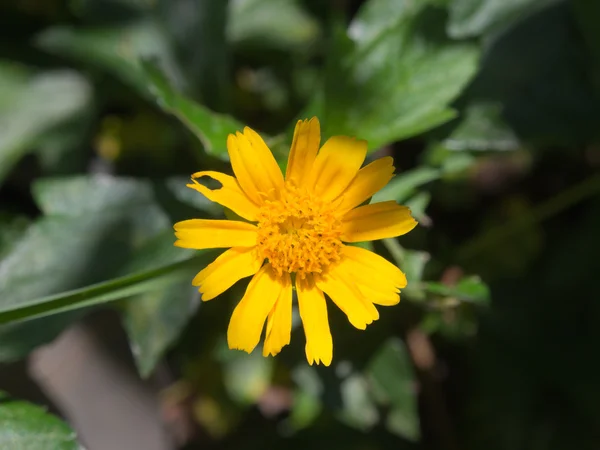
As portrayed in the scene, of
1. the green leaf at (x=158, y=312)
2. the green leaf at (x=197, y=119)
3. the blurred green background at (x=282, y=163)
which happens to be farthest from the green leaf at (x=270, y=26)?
the green leaf at (x=158, y=312)

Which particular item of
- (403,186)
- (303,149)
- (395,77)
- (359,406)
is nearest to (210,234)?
(303,149)

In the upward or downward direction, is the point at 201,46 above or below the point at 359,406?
above

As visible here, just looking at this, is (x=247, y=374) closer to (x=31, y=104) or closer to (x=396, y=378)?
(x=396, y=378)

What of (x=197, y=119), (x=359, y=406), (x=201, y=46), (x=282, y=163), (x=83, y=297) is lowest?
(x=359, y=406)

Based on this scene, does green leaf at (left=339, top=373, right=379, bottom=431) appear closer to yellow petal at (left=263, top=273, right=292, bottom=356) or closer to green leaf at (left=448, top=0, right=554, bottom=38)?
yellow petal at (left=263, top=273, right=292, bottom=356)

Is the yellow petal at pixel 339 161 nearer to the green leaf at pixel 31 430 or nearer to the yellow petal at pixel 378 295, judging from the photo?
the yellow petal at pixel 378 295

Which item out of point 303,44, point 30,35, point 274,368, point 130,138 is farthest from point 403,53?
point 30,35
